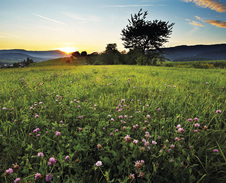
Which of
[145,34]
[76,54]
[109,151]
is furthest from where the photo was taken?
[76,54]

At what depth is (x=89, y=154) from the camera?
166 centimetres

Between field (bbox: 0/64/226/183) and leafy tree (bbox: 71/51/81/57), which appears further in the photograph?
leafy tree (bbox: 71/51/81/57)

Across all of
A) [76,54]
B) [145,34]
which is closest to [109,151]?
[145,34]

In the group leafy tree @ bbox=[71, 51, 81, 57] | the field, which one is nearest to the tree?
the field

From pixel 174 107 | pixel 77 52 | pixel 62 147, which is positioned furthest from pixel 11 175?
pixel 77 52

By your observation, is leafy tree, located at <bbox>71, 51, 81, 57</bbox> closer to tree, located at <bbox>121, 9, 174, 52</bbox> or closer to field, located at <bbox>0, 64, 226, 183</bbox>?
tree, located at <bbox>121, 9, 174, 52</bbox>

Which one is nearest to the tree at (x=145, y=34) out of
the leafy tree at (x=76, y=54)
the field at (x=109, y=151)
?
the field at (x=109, y=151)

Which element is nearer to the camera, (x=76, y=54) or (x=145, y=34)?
(x=145, y=34)

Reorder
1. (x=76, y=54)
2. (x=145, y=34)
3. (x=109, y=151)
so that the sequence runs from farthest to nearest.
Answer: (x=76, y=54) → (x=145, y=34) → (x=109, y=151)

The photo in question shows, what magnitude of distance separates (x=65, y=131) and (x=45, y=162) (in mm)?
601

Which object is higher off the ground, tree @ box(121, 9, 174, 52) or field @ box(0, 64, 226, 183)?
tree @ box(121, 9, 174, 52)

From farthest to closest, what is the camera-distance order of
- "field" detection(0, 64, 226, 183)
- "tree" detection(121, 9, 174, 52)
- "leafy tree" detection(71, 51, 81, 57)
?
1. "leafy tree" detection(71, 51, 81, 57)
2. "tree" detection(121, 9, 174, 52)
3. "field" detection(0, 64, 226, 183)

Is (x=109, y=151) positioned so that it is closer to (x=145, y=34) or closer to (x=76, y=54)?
(x=145, y=34)

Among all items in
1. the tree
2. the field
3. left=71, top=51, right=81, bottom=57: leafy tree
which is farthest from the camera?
left=71, top=51, right=81, bottom=57: leafy tree
